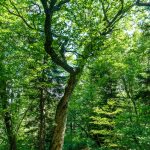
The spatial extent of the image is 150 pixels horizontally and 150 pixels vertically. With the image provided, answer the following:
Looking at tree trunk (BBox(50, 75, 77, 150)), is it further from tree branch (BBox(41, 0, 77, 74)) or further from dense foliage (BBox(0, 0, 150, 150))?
tree branch (BBox(41, 0, 77, 74))

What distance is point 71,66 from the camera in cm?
1109

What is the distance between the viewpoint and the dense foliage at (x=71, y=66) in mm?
10695

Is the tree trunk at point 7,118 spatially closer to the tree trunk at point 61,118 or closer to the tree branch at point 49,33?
the tree trunk at point 61,118

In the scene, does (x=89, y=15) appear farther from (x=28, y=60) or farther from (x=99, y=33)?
(x=28, y=60)

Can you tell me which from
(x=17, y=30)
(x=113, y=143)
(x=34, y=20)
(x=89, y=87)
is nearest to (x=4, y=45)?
(x=17, y=30)

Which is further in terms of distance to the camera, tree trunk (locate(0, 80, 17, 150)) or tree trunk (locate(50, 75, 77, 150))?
tree trunk (locate(0, 80, 17, 150))

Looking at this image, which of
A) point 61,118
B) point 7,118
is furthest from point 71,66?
point 7,118

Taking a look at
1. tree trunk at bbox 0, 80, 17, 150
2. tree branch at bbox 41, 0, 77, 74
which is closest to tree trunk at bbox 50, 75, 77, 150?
tree branch at bbox 41, 0, 77, 74

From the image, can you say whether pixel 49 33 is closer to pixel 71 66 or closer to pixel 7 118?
pixel 71 66

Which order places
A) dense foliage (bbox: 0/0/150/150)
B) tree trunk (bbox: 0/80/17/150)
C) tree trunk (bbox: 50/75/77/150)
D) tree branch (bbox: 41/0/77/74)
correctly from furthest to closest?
tree trunk (bbox: 0/80/17/150)
tree trunk (bbox: 50/75/77/150)
dense foliage (bbox: 0/0/150/150)
tree branch (bbox: 41/0/77/74)

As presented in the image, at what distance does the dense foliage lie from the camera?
35.1 feet

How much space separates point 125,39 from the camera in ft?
43.6

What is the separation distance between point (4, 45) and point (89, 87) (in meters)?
15.5

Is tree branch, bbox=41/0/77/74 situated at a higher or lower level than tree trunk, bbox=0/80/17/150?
higher
